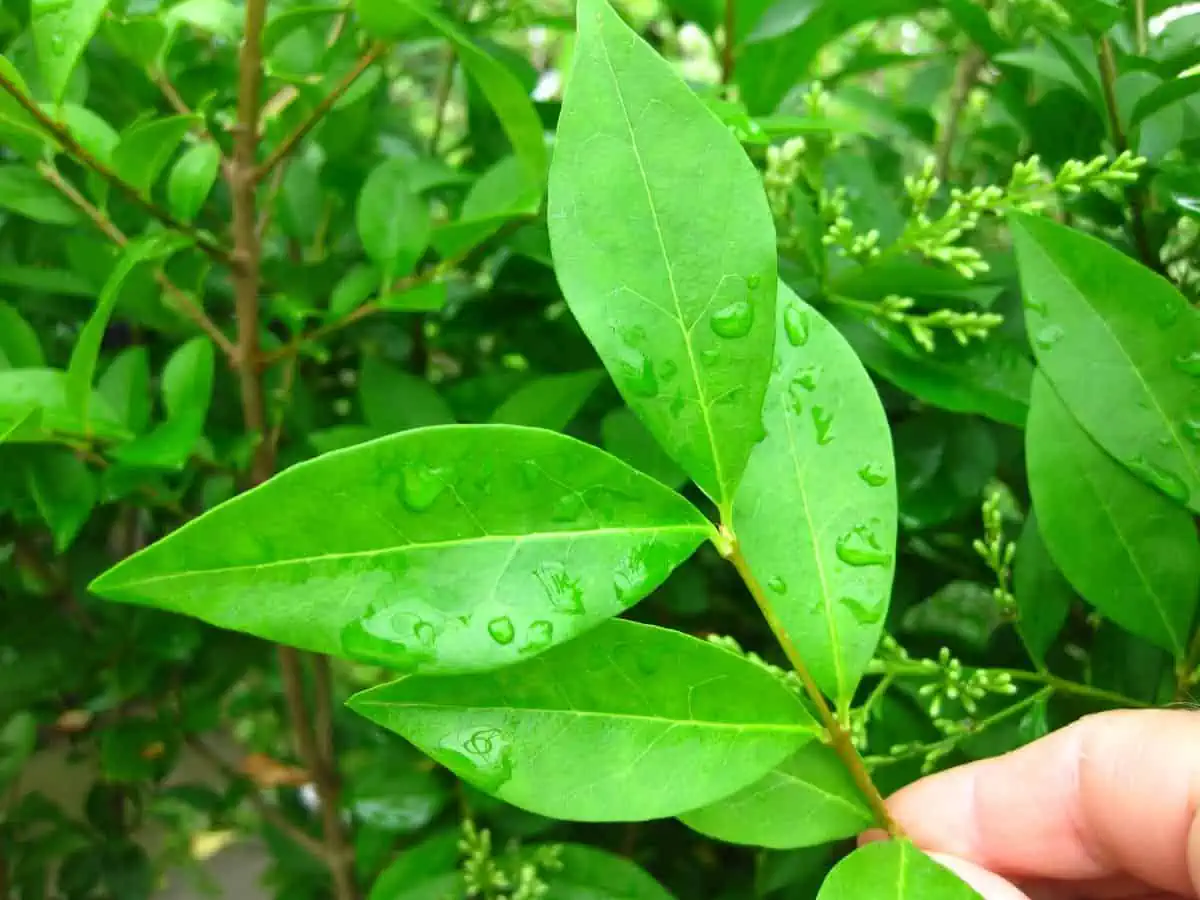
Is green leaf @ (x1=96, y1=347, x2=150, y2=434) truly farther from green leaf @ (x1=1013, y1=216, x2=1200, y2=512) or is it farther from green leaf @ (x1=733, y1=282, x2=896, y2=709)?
green leaf @ (x1=1013, y1=216, x2=1200, y2=512)

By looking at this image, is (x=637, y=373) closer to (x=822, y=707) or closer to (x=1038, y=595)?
(x=822, y=707)

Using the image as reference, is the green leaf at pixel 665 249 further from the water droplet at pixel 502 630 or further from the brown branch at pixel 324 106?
the brown branch at pixel 324 106

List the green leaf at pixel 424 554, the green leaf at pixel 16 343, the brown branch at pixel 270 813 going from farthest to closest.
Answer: the brown branch at pixel 270 813
the green leaf at pixel 16 343
the green leaf at pixel 424 554

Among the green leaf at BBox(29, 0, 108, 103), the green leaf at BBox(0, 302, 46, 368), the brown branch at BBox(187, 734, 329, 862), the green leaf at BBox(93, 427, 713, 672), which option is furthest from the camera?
the brown branch at BBox(187, 734, 329, 862)

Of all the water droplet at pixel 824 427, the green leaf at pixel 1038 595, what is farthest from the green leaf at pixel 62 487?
the green leaf at pixel 1038 595

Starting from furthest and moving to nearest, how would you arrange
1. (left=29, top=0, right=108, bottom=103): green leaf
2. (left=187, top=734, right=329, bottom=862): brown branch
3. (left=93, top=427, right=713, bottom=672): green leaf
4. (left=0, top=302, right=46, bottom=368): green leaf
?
(left=187, top=734, right=329, bottom=862): brown branch
(left=0, top=302, right=46, bottom=368): green leaf
(left=29, top=0, right=108, bottom=103): green leaf
(left=93, top=427, right=713, bottom=672): green leaf

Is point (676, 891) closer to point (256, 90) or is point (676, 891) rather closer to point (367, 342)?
point (367, 342)

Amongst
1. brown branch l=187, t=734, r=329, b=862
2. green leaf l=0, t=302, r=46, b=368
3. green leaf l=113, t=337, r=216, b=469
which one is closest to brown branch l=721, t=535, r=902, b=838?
green leaf l=113, t=337, r=216, b=469
